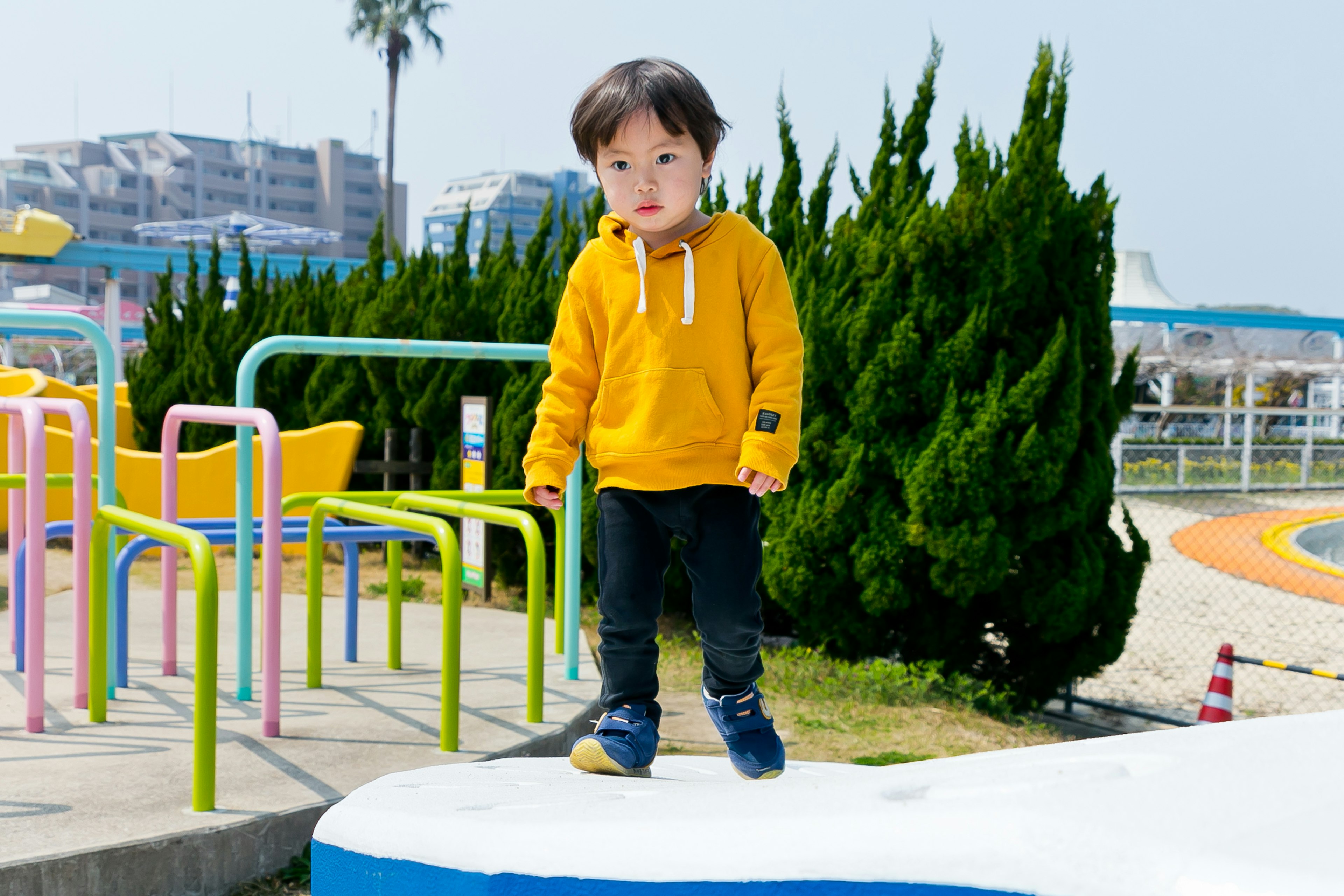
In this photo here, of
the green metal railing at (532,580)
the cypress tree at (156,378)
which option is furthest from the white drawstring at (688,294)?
the cypress tree at (156,378)

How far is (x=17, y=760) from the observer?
10.8 feet

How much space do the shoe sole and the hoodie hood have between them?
30.4 inches

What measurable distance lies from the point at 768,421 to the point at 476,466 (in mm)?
5334

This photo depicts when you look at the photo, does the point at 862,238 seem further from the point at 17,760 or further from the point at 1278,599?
the point at 1278,599

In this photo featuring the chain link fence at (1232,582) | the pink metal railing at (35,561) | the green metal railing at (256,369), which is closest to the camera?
the pink metal railing at (35,561)

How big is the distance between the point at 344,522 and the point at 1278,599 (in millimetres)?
8147

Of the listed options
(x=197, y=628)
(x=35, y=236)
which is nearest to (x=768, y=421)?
(x=197, y=628)

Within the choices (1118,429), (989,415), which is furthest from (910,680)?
(1118,429)

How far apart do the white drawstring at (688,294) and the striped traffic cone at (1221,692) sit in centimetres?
432

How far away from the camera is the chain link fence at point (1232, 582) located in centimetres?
742

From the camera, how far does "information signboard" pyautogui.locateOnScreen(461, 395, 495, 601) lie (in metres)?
6.73

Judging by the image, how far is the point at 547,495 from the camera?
7.02 feet

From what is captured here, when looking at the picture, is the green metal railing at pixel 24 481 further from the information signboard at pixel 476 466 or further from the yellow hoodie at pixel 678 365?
the yellow hoodie at pixel 678 365

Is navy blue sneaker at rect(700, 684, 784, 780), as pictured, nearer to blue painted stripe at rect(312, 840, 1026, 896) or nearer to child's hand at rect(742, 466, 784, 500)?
child's hand at rect(742, 466, 784, 500)
